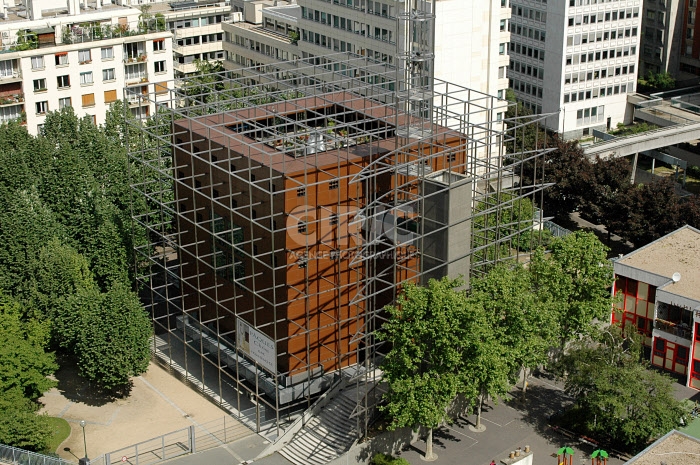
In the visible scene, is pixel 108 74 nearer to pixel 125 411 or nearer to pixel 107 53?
pixel 107 53

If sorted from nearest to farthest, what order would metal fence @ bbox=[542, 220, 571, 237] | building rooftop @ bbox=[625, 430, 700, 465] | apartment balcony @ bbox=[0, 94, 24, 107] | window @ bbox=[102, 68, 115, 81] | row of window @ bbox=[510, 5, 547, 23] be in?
building rooftop @ bbox=[625, 430, 700, 465] < metal fence @ bbox=[542, 220, 571, 237] < apartment balcony @ bbox=[0, 94, 24, 107] < window @ bbox=[102, 68, 115, 81] < row of window @ bbox=[510, 5, 547, 23]

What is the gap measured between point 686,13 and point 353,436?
282ft

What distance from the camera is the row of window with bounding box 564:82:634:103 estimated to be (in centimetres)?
11488

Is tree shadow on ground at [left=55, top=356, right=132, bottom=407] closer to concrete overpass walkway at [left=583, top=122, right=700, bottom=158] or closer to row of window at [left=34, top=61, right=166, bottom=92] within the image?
row of window at [left=34, top=61, right=166, bottom=92]

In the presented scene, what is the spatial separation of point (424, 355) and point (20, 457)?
2289cm

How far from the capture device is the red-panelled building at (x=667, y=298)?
71688 millimetres

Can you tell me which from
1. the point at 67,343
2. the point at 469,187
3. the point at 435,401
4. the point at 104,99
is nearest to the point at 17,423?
the point at 67,343

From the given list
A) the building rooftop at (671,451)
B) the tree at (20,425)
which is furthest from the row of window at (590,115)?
the tree at (20,425)

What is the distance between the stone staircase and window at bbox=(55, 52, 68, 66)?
4850 centimetres

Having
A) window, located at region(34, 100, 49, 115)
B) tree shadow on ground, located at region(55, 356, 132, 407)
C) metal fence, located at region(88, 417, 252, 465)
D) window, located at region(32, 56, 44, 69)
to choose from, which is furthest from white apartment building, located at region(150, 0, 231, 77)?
metal fence, located at region(88, 417, 252, 465)

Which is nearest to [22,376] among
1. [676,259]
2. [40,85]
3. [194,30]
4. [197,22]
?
[40,85]

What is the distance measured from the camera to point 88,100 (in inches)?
3976

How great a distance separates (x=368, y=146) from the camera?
66750 millimetres

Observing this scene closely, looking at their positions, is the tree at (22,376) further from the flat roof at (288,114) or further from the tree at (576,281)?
the tree at (576,281)
